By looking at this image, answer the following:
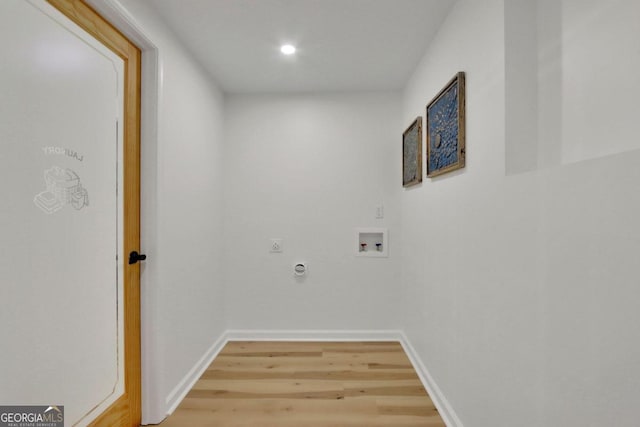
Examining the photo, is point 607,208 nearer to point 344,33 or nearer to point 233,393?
point 344,33

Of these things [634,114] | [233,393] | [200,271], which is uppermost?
[634,114]

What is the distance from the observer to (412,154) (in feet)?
8.21

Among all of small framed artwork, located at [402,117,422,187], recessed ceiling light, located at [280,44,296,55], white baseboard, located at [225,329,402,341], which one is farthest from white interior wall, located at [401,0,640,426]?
white baseboard, located at [225,329,402,341]

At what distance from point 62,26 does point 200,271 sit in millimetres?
1697

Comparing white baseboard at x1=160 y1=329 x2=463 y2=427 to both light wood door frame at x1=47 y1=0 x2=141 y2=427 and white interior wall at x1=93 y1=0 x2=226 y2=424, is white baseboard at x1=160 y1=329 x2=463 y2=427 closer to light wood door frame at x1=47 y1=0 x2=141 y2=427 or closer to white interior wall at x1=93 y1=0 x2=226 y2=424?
white interior wall at x1=93 y1=0 x2=226 y2=424

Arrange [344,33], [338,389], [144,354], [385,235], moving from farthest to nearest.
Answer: [385,235], [338,389], [344,33], [144,354]

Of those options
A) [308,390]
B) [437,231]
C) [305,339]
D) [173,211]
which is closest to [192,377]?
[308,390]

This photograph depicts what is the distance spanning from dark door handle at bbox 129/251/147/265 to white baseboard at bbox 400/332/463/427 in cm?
195

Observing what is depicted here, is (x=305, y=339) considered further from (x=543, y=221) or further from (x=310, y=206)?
(x=543, y=221)

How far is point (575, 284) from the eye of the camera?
891 millimetres

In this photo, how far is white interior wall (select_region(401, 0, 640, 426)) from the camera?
30.9 inches

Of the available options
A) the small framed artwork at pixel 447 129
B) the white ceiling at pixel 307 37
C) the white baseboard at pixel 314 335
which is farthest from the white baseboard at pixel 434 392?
the white ceiling at pixel 307 37

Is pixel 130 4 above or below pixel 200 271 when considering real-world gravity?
above

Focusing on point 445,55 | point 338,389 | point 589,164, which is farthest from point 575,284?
point 338,389
